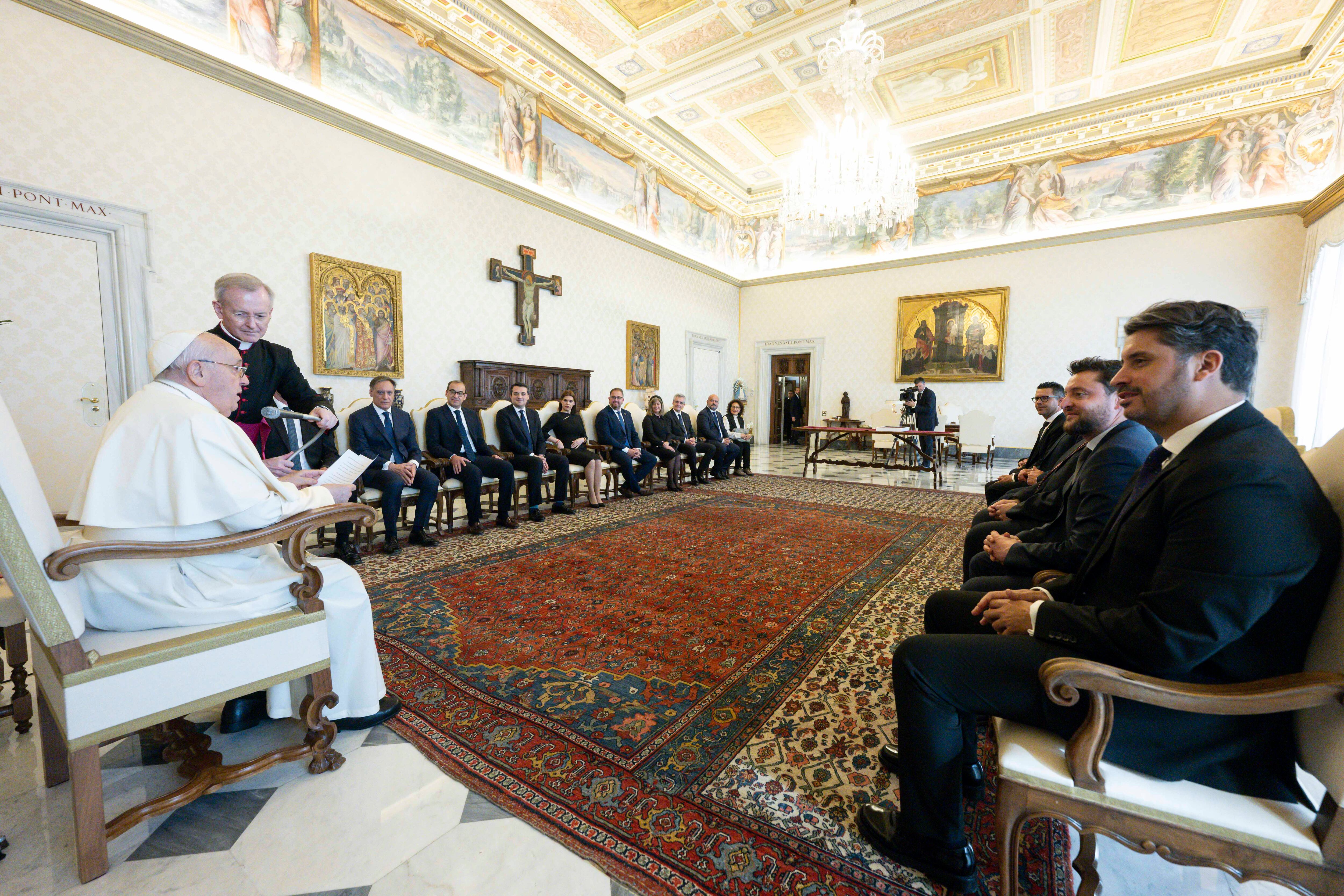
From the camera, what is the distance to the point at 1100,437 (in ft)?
7.21

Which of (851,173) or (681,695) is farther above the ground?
(851,173)

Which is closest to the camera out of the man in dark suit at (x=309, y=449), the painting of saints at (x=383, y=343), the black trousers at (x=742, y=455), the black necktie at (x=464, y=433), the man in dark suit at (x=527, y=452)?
the man in dark suit at (x=309, y=449)

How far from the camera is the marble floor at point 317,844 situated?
1.32 meters

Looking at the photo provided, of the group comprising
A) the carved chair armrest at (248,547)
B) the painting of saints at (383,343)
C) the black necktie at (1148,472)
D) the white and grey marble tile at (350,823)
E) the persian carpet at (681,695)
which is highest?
the painting of saints at (383,343)

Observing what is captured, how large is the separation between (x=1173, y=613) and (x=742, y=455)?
25.4ft

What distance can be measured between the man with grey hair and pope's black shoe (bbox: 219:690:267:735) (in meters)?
0.91

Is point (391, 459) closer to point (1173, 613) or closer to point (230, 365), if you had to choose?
point (230, 365)

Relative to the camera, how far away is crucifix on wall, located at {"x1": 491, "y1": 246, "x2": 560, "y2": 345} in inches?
298

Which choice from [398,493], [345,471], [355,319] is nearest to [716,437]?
[398,493]

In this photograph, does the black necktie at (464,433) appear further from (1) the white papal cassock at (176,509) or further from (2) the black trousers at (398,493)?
(1) the white papal cassock at (176,509)

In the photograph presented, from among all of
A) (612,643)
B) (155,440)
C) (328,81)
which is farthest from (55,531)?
(328,81)

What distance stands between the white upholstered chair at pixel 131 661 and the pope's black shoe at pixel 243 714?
0.14m

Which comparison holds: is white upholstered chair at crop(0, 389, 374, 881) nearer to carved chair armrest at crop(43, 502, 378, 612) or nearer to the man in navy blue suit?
carved chair armrest at crop(43, 502, 378, 612)

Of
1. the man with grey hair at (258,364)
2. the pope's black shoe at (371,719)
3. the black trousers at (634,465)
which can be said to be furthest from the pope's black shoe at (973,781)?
the black trousers at (634,465)
